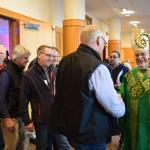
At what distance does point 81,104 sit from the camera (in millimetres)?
1733

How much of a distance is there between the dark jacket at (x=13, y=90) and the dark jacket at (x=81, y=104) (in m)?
Result: 0.93

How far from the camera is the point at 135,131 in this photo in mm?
2254

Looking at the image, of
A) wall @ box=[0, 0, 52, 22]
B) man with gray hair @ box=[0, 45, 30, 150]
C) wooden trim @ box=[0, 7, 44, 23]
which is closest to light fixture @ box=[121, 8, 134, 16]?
wall @ box=[0, 0, 52, 22]

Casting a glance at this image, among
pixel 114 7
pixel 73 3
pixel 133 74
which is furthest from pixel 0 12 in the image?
pixel 114 7

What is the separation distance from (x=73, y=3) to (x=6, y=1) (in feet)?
4.86

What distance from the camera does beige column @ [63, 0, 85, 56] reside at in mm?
5387

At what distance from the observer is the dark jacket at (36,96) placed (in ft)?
8.22

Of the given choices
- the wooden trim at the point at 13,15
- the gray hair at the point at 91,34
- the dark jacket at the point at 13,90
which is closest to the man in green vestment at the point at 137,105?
the gray hair at the point at 91,34

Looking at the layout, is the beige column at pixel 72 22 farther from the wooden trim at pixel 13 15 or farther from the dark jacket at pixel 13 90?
the dark jacket at pixel 13 90

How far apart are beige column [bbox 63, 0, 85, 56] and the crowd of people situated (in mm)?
2788

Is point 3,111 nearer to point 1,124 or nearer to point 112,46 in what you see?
point 1,124

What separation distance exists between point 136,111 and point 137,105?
5cm

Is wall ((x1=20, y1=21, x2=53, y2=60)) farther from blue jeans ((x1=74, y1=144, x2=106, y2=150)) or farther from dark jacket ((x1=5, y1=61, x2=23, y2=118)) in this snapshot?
blue jeans ((x1=74, y1=144, x2=106, y2=150))

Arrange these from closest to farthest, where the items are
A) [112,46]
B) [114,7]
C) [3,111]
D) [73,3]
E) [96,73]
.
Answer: [96,73] → [3,111] → [73,3] → [114,7] → [112,46]
